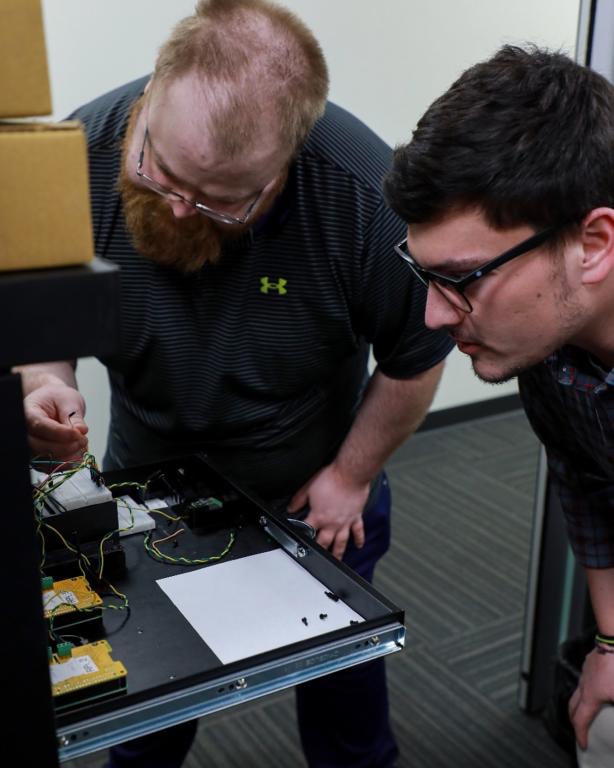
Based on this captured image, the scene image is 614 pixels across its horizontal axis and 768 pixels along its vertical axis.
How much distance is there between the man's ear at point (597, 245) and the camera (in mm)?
908

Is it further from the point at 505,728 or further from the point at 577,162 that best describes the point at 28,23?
the point at 505,728

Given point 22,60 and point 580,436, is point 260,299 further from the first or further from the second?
point 22,60

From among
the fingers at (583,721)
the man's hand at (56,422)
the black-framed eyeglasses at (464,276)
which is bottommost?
the fingers at (583,721)

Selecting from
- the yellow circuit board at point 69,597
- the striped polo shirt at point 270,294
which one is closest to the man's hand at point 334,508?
the striped polo shirt at point 270,294

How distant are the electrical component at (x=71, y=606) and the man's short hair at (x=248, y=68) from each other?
54 centimetres

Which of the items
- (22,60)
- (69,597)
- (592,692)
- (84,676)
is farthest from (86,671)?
(592,692)

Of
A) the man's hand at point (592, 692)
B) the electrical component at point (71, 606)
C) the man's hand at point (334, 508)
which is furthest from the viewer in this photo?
the man's hand at point (334, 508)

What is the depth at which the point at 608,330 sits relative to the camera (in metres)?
1.03

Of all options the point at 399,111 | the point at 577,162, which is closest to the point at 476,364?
the point at 577,162

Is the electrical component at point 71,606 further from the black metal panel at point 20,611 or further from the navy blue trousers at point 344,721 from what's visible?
the navy blue trousers at point 344,721

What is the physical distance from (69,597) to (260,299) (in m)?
0.53

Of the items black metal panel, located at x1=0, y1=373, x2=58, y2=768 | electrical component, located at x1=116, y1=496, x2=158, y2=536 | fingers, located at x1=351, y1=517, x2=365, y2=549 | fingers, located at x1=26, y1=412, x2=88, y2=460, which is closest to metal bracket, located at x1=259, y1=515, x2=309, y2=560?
electrical component, located at x1=116, y1=496, x2=158, y2=536

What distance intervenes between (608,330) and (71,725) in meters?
0.71

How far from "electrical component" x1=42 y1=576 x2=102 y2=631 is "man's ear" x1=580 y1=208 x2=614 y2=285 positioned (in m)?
0.62
